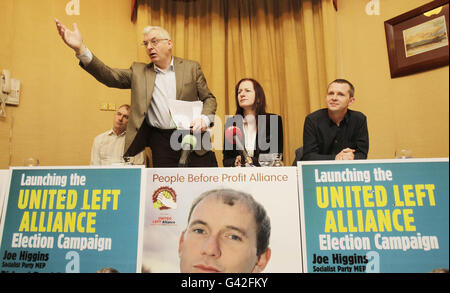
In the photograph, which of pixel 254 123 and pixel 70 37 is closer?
pixel 70 37

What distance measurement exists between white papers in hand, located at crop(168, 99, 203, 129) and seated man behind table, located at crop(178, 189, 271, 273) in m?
0.60

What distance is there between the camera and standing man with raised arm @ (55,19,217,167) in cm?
187

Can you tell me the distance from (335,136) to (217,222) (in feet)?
3.27

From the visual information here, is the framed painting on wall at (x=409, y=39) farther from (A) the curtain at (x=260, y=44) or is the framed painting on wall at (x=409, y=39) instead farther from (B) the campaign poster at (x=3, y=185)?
(B) the campaign poster at (x=3, y=185)

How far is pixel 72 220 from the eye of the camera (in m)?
1.16

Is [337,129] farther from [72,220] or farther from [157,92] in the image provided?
[72,220]

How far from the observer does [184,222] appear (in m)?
1.14

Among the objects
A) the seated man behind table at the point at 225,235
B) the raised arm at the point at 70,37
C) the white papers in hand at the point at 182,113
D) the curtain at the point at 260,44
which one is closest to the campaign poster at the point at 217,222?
the seated man behind table at the point at 225,235

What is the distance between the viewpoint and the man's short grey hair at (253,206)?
3.66 ft

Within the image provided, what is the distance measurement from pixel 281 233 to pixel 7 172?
3.55 feet

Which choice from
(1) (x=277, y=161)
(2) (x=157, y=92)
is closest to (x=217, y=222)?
(1) (x=277, y=161)

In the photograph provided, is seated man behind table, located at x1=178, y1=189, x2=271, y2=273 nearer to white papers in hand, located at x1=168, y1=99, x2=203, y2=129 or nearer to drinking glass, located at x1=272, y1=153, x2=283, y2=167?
drinking glass, located at x1=272, y1=153, x2=283, y2=167
